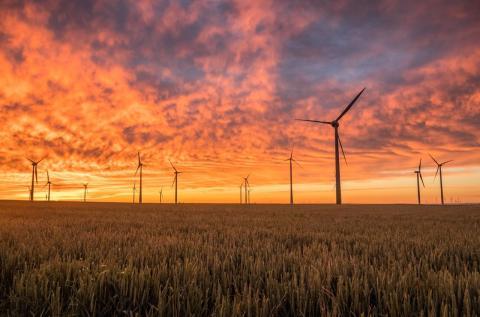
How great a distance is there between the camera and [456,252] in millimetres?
6801

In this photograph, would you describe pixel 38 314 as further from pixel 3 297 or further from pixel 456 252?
pixel 456 252

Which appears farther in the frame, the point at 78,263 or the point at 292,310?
the point at 78,263

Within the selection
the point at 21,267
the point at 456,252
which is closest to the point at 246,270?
the point at 21,267

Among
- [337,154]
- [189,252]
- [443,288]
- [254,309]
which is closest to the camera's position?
[254,309]

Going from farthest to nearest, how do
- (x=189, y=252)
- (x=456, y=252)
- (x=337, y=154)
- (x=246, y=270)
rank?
(x=337, y=154)
(x=456, y=252)
(x=189, y=252)
(x=246, y=270)

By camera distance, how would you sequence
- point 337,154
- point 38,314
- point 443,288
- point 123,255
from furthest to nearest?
1. point 337,154
2. point 123,255
3. point 443,288
4. point 38,314

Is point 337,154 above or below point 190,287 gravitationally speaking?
above

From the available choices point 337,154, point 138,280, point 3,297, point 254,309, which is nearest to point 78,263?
point 3,297

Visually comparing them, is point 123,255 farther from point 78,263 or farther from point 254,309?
point 254,309

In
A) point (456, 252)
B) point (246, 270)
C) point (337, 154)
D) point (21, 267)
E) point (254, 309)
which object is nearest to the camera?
point (254, 309)

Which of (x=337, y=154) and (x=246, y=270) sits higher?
(x=337, y=154)

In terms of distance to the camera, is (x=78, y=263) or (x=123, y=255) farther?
(x=123, y=255)

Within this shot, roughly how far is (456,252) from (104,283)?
682 centimetres

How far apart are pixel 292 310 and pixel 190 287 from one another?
3.22ft
